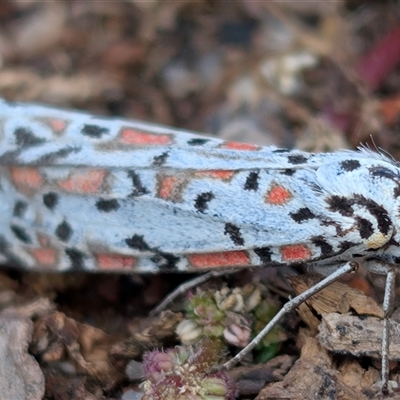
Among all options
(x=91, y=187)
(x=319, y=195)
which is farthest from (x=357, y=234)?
(x=91, y=187)

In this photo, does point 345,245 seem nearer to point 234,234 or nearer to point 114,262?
point 234,234

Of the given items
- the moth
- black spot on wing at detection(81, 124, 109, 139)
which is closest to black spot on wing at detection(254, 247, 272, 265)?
the moth

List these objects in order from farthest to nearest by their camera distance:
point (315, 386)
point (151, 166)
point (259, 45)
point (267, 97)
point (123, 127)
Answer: point (259, 45), point (267, 97), point (123, 127), point (151, 166), point (315, 386)

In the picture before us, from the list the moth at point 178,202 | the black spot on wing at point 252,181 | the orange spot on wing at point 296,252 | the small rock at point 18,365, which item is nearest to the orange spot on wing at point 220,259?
the moth at point 178,202

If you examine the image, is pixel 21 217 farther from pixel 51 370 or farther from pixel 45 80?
pixel 45 80

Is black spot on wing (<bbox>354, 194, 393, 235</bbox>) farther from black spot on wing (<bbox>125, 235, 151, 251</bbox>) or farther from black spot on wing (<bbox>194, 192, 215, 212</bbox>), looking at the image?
black spot on wing (<bbox>125, 235, 151, 251</bbox>)

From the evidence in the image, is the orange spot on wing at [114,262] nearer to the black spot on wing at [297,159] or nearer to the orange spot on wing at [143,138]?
the orange spot on wing at [143,138]
